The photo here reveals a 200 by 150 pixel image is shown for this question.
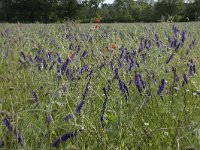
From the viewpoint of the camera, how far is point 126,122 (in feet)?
6.43

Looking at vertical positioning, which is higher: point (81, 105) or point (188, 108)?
point (81, 105)

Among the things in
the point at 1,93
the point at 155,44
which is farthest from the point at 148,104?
the point at 1,93

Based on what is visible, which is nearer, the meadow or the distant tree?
the meadow

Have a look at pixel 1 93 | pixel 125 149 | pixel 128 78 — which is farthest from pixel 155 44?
pixel 125 149

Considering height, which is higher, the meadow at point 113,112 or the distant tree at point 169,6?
the distant tree at point 169,6

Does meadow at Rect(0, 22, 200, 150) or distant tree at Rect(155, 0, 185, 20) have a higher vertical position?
distant tree at Rect(155, 0, 185, 20)

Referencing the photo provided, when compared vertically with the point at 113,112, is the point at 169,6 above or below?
above

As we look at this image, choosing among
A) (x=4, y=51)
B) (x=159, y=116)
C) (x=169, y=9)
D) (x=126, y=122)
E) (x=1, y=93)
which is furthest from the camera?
(x=169, y=9)

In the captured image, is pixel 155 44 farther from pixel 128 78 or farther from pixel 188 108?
pixel 188 108

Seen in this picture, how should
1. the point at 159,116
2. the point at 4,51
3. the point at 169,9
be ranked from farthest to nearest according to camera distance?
1. the point at 169,9
2. the point at 4,51
3. the point at 159,116

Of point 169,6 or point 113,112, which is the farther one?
point 169,6

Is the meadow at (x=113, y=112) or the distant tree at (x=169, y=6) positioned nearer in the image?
the meadow at (x=113, y=112)

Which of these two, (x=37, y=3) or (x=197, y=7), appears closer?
(x=197, y=7)

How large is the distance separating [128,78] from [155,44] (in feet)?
3.54
